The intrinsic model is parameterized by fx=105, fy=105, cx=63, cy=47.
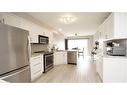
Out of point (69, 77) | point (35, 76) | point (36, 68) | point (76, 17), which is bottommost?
point (69, 77)

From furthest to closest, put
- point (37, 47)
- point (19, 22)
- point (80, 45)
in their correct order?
1. point (80, 45)
2. point (37, 47)
3. point (19, 22)

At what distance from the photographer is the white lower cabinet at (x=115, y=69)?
2.85 meters

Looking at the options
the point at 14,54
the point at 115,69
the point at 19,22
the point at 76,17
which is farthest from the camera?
the point at 76,17

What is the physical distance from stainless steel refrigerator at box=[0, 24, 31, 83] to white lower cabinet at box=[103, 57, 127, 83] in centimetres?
223

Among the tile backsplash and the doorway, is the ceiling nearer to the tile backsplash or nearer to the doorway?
the tile backsplash

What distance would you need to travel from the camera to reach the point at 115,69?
294cm

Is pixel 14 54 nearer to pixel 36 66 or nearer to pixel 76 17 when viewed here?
pixel 36 66

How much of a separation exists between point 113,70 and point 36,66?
2.58 metres

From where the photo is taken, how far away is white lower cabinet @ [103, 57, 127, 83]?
9.34ft

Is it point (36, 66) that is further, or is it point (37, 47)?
point (37, 47)

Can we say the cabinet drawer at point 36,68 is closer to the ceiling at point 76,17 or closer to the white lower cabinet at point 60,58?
the ceiling at point 76,17

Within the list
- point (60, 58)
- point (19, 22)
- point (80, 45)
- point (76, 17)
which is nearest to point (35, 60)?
point (19, 22)
